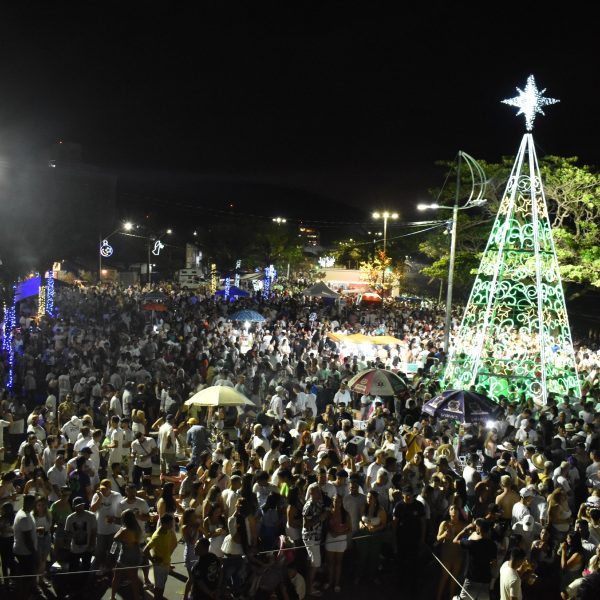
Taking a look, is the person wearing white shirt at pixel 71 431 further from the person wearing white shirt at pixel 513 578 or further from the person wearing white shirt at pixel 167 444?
the person wearing white shirt at pixel 513 578

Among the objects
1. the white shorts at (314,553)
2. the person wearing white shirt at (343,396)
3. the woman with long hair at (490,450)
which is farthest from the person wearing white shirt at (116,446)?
the woman with long hair at (490,450)

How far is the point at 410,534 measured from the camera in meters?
7.27

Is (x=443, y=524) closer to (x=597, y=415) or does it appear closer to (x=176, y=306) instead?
(x=597, y=415)

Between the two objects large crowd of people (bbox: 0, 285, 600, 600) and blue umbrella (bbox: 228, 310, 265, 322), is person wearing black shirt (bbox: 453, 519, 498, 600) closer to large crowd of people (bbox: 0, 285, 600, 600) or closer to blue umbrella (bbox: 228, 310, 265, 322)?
large crowd of people (bbox: 0, 285, 600, 600)

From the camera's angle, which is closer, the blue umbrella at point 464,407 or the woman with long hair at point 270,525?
the woman with long hair at point 270,525

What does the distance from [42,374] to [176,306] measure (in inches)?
579

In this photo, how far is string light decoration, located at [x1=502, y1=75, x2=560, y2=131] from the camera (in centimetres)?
1476

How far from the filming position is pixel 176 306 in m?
30.4

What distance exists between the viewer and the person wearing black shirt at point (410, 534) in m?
7.27

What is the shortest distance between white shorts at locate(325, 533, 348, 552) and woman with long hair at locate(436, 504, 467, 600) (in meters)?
1.04

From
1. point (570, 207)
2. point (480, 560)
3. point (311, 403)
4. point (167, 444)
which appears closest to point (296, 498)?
point (480, 560)

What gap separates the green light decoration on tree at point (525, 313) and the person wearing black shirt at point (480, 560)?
866 cm

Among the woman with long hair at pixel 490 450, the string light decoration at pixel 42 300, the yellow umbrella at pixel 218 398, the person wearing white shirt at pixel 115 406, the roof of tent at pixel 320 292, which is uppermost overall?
the roof of tent at pixel 320 292

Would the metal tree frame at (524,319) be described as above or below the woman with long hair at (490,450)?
above
